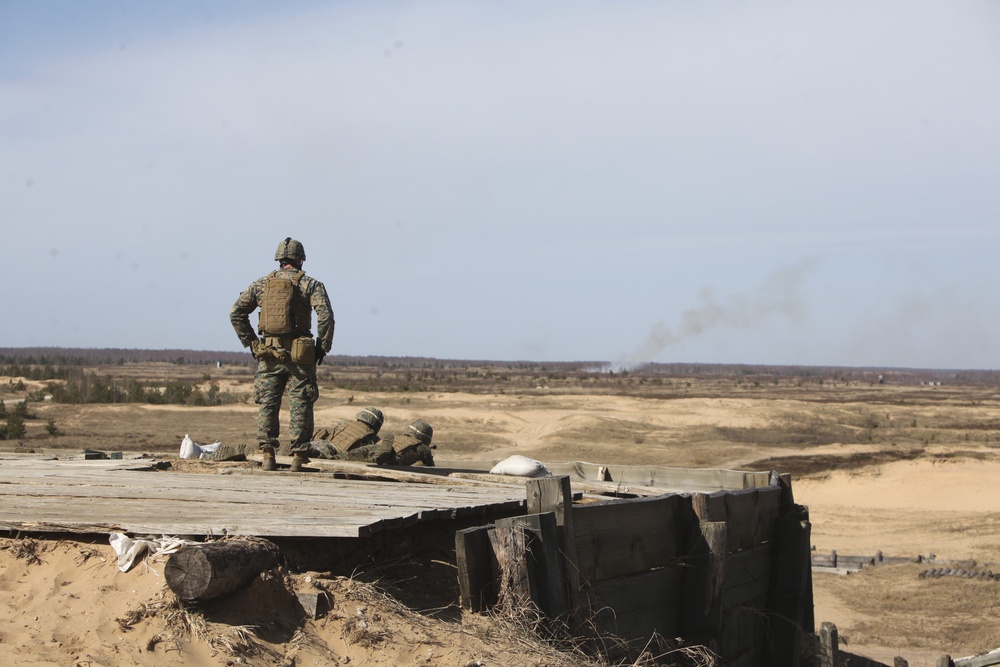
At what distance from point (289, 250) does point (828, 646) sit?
6165mm

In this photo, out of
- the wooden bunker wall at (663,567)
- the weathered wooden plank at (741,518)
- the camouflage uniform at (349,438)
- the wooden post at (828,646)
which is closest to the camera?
the wooden bunker wall at (663,567)

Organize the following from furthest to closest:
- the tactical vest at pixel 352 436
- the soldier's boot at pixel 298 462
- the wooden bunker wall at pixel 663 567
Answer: the tactical vest at pixel 352 436, the soldier's boot at pixel 298 462, the wooden bunker wall at pixel 663 567

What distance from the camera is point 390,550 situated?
621 cm

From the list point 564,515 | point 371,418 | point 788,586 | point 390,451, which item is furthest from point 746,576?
point 371,418

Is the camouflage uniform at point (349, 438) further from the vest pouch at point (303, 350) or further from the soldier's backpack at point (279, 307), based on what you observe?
the soldier's backpack at point (279, 307)

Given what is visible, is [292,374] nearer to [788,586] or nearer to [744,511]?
[744,511]

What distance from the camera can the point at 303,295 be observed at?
10.2 metres

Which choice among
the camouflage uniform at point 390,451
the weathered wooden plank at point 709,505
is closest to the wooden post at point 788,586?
the weathered wooden plank at point 709,505

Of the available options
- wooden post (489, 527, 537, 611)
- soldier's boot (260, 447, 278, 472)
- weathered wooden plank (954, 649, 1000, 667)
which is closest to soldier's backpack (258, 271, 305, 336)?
soldier's boot (260, 447, 278, 472)

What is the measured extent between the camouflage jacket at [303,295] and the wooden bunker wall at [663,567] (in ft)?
13.8

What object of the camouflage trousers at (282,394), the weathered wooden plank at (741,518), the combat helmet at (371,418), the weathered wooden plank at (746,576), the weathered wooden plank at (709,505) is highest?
the camouflage trousers at (282,394)

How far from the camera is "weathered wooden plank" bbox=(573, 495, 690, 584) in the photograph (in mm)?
6062

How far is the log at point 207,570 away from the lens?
4.74 meters

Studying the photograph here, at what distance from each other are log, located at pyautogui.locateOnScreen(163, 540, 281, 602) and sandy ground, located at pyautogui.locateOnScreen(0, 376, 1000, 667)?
12 centimetres
